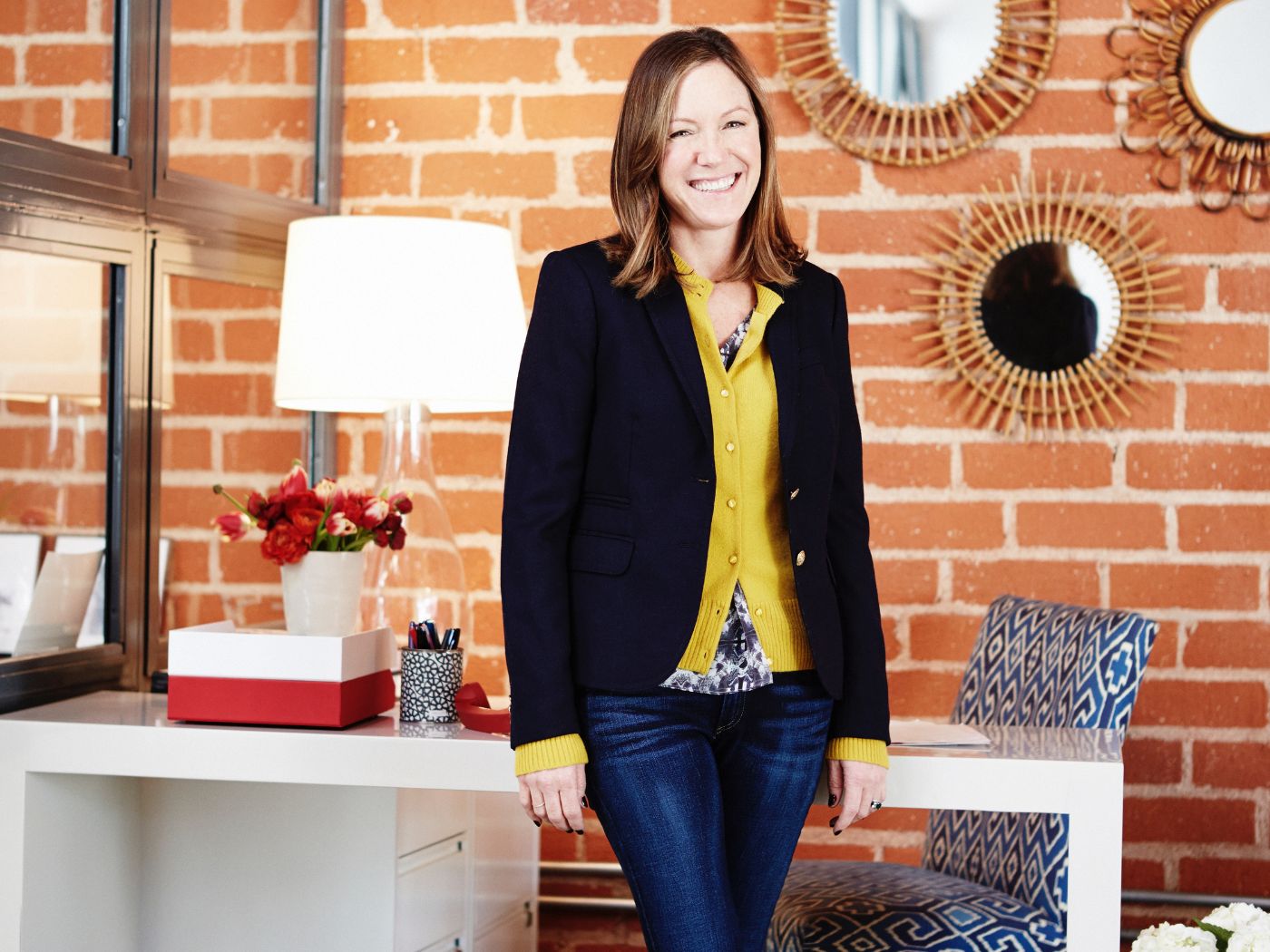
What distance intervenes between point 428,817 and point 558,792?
77cm

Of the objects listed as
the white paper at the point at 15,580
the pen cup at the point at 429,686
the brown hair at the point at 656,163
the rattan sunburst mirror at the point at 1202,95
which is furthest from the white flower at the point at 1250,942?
the rattan sunburst mirror at the point at 1202,95

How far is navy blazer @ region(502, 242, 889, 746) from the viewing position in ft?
4.75

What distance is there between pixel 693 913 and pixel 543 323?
2.10 ft

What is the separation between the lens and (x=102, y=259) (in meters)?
2.30

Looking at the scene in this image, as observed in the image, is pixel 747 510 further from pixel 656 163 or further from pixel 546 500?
pixel 656 163

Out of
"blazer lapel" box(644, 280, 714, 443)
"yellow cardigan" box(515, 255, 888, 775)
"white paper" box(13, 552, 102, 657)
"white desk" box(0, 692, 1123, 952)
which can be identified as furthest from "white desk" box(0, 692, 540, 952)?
"blazer lapel" box(644, 280, 714, 443)

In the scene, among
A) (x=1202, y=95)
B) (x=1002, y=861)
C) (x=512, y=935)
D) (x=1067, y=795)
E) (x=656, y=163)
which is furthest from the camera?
(x=1202, y=95)

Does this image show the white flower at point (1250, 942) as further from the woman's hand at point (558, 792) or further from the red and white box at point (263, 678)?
the red and white box at point (263, 678)

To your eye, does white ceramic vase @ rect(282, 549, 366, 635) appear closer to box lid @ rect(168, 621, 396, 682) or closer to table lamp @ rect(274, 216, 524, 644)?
box lid @ rect(168, 621, 396, 682)

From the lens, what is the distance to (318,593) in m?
2.04

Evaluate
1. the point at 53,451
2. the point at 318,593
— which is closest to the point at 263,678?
the point at 318,593

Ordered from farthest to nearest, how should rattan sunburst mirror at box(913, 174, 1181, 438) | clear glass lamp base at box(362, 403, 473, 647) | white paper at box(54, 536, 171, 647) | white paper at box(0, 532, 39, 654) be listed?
rattan sunburst mirror at box(913, 174, 1181, 438)
clear glass lamp base at box(362, 403, 473, 647)
white paper at box(54, 536, 171, 647)
white paper at box(0, 532, 39, 654)

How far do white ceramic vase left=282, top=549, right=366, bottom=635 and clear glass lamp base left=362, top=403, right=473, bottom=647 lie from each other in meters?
0.31

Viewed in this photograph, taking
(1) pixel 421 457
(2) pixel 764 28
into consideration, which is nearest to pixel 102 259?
(1) pixel 421 457
